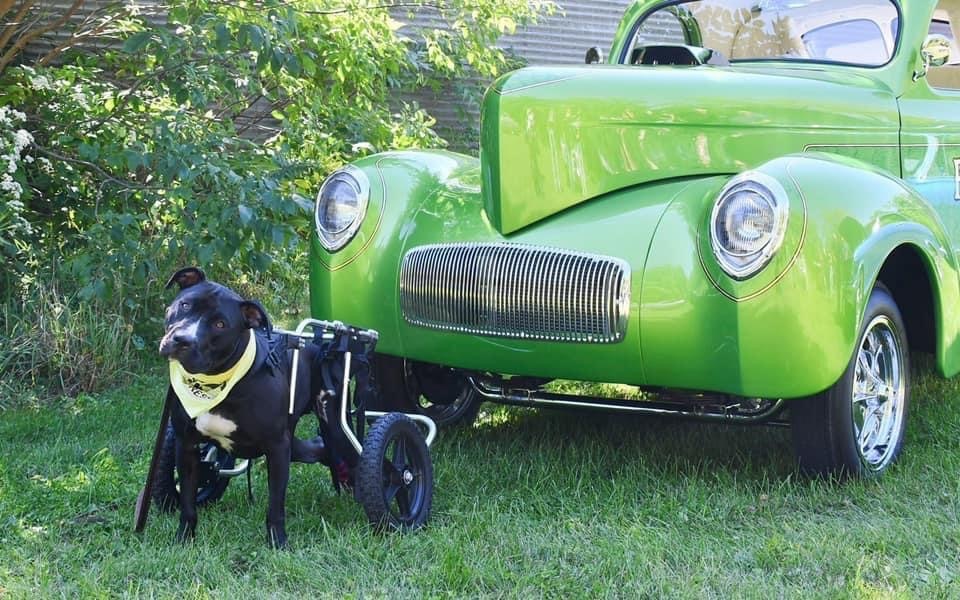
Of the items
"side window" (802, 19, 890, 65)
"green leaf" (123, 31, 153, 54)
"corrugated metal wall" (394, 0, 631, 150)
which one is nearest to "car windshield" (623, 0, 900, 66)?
"side window" (802, 19, 890, 65)

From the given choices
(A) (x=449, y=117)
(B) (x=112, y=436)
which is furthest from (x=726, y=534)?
(A) (x=449, y=117)

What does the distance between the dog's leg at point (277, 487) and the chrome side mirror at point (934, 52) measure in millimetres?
3033

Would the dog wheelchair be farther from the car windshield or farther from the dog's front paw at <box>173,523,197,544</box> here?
the car windshield

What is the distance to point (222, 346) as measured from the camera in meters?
3.00

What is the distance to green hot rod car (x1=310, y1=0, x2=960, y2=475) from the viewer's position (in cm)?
345

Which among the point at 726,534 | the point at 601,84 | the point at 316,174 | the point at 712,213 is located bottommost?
the point at 726,534

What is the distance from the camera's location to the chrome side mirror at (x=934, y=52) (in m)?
4.59

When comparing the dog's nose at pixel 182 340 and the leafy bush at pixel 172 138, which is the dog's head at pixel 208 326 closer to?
the dog's nose at pixel 182 340

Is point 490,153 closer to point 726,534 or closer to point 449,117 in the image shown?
point 726,534

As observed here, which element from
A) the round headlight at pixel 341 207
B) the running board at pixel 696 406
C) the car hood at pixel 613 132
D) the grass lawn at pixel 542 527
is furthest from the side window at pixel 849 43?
the round headlight at pixel 341 207

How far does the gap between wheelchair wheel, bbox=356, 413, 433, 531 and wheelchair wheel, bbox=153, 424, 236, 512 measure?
441 mm

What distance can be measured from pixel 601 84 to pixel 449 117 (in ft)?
18.5

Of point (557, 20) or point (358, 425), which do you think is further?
point (557, 20)

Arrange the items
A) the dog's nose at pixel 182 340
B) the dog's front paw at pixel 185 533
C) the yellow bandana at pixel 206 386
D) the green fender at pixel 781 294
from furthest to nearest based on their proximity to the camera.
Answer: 1. the green fender at pixel 781 294
2. the dog's front paw at pixel 185 533
3. the yellow bandana at pixel 206 386
4. the dog's nose at pixel 182 340
